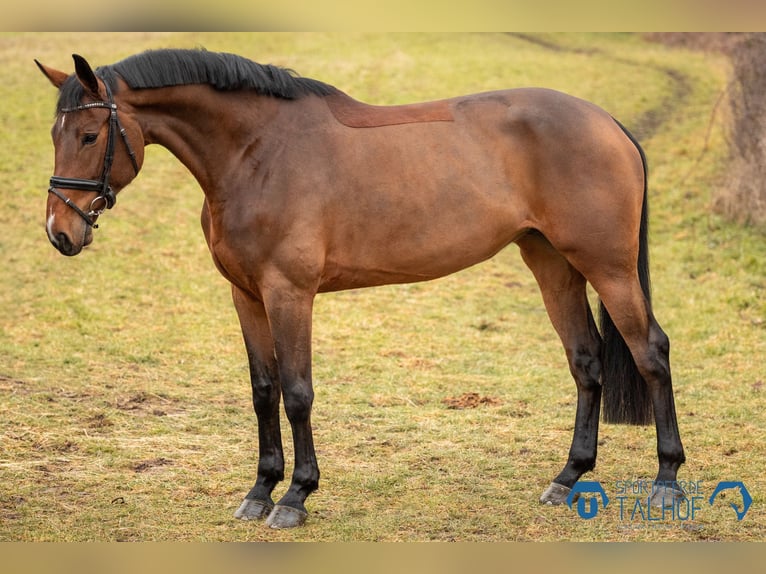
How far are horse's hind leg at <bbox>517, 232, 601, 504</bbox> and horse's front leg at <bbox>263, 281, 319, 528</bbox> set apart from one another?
1667mm

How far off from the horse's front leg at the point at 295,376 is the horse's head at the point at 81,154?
3.48 feet

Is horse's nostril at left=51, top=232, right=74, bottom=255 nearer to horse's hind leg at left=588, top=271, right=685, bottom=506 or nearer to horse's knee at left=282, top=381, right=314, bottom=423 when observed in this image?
horse's knee at left=282, top=381, right=314, bottom=423

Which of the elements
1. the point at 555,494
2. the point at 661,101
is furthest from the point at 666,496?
the point at 661,101

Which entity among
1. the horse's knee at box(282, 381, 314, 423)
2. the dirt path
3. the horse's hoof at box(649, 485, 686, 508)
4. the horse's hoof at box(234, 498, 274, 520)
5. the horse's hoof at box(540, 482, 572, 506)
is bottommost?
the horse's hoof at box(234, 498, 274, 520)

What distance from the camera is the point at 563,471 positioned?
5.79m

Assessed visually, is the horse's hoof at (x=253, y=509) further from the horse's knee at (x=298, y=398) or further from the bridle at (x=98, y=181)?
the bridle at (x=98, y=181)

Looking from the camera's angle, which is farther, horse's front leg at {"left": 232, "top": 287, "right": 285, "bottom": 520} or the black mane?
horse's front leg at {"left": 232, "top": 287, "right": 285, "bottom": 520}

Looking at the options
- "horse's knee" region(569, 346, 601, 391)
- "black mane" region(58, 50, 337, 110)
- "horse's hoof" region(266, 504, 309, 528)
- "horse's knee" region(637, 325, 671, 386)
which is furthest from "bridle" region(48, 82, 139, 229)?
"horse's knee" region(637, 325, 671, 386)

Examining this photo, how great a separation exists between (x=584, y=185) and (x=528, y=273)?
23.9 feet

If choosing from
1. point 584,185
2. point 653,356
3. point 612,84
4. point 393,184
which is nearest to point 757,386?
point 653,356

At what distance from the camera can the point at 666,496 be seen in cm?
537

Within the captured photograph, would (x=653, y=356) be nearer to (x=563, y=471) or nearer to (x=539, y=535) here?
(x=563, y=471)

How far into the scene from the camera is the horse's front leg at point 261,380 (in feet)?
17.7

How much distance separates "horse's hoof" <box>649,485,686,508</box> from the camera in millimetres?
5344
